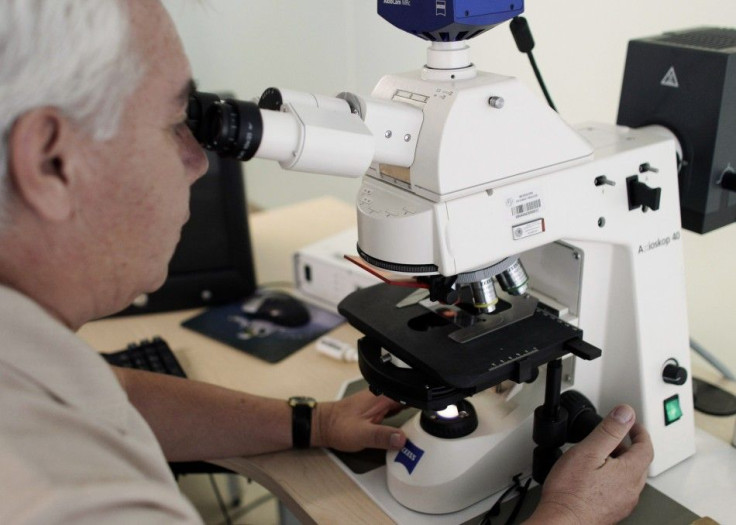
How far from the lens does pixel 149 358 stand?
4.58 feet

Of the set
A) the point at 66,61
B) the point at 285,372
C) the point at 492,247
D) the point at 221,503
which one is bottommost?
the point at 221,503

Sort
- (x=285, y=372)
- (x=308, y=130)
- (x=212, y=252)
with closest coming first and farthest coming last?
(x=308, y=130)
(x=285, y=372)
(x=212, y=252)

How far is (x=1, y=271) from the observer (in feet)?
2.22

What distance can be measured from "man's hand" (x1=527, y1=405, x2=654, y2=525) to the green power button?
0.09 meters

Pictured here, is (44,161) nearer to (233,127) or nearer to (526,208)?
(233,127)

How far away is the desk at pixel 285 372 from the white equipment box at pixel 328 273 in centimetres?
11

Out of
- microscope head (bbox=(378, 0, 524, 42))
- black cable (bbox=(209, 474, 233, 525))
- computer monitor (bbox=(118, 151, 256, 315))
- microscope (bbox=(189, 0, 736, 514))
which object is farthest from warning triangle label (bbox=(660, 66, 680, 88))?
black cable (bbox=(209, 474, 233, 525))

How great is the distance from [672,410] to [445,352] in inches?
16.2

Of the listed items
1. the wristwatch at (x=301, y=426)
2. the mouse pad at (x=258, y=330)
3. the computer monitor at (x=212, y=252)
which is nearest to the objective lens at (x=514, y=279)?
the wristwatch at (x=301, y=426)

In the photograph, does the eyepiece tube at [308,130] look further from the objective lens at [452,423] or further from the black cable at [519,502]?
the black cable at [519,502]

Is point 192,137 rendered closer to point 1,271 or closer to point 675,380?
point 1,271

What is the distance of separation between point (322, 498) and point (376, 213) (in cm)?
44

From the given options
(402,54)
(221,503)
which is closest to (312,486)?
(221,503)

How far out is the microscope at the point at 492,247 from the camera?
79 cm
